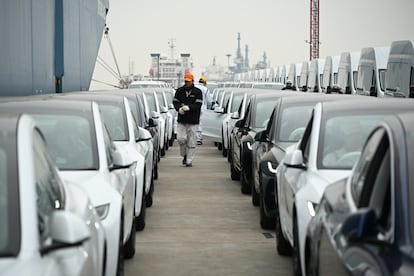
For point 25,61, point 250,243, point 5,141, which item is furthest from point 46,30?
point 5,141

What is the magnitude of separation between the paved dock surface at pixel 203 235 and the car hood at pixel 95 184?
4.53ft

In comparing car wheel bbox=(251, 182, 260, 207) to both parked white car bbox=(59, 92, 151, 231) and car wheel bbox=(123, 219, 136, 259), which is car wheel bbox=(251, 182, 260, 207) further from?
car wheel bbox=(123, 219, 136, 259)

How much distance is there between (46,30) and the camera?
2208 cm

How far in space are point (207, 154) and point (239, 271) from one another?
59.0 ft

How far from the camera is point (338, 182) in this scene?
7156 millimetres

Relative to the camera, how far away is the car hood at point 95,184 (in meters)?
8.40

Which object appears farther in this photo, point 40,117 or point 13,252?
point 40,117

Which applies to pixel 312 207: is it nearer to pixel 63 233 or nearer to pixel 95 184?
pixel 95 184

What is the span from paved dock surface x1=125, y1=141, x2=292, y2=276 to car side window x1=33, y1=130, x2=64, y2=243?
381 centimetres

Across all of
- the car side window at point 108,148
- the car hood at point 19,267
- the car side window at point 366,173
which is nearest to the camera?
the car hood at point 19,267

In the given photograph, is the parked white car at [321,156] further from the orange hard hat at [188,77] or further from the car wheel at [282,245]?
the orange hard hat at [188,77]

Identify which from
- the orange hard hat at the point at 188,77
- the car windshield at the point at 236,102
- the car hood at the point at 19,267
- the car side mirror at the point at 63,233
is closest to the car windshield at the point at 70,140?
the car side mirror at the point at 63,233

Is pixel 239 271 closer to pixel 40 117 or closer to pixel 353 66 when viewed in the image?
pixel 40 117

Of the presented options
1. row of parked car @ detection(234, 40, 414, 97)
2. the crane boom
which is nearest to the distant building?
the crane boom
